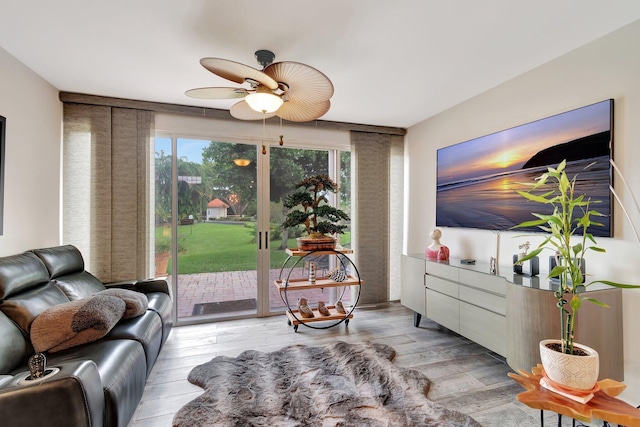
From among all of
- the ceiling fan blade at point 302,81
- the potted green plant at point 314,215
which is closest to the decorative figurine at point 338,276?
the potted green plant at point 314,215

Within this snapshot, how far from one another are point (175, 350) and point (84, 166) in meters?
2.16

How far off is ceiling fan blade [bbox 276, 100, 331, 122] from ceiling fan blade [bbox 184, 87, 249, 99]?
0.34 m

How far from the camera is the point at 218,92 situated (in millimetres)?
2033

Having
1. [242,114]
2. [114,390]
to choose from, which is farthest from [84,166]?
[114,390]

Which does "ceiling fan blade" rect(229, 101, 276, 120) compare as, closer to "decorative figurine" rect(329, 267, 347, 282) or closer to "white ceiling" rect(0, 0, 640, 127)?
"white ceiling" rect(0, 0, 640, 127)

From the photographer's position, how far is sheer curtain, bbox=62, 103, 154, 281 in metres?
3.04

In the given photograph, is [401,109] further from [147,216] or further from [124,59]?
[147,216]

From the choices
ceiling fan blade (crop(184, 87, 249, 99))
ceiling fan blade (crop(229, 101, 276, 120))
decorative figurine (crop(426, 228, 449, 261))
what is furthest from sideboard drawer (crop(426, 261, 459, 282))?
ceiling fan blade (crop(184, 87, 249, 99))

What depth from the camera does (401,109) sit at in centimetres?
347

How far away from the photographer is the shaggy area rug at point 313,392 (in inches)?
72.1

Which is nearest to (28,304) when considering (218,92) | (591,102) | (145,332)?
(145,332)

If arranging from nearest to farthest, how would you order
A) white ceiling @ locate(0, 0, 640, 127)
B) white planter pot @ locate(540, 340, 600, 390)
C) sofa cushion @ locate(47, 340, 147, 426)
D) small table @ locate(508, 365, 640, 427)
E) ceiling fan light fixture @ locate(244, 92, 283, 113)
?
small table @ locate(508, 365, 640, 427), white planter pot @ locate(540, 340, 600, 390), sofa cushion @ locate(47, 340, 147, 426), white ceiling @ locate(0, 0, 640, 127), ceiling fan light fixture @ locate(244, 92, 283, 113)

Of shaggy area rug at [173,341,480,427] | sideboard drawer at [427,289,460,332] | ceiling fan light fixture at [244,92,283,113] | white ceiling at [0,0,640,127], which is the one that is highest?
white ceiling at [0,0,640,127]

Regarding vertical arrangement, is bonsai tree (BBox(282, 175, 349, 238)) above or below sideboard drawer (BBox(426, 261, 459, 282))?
above
